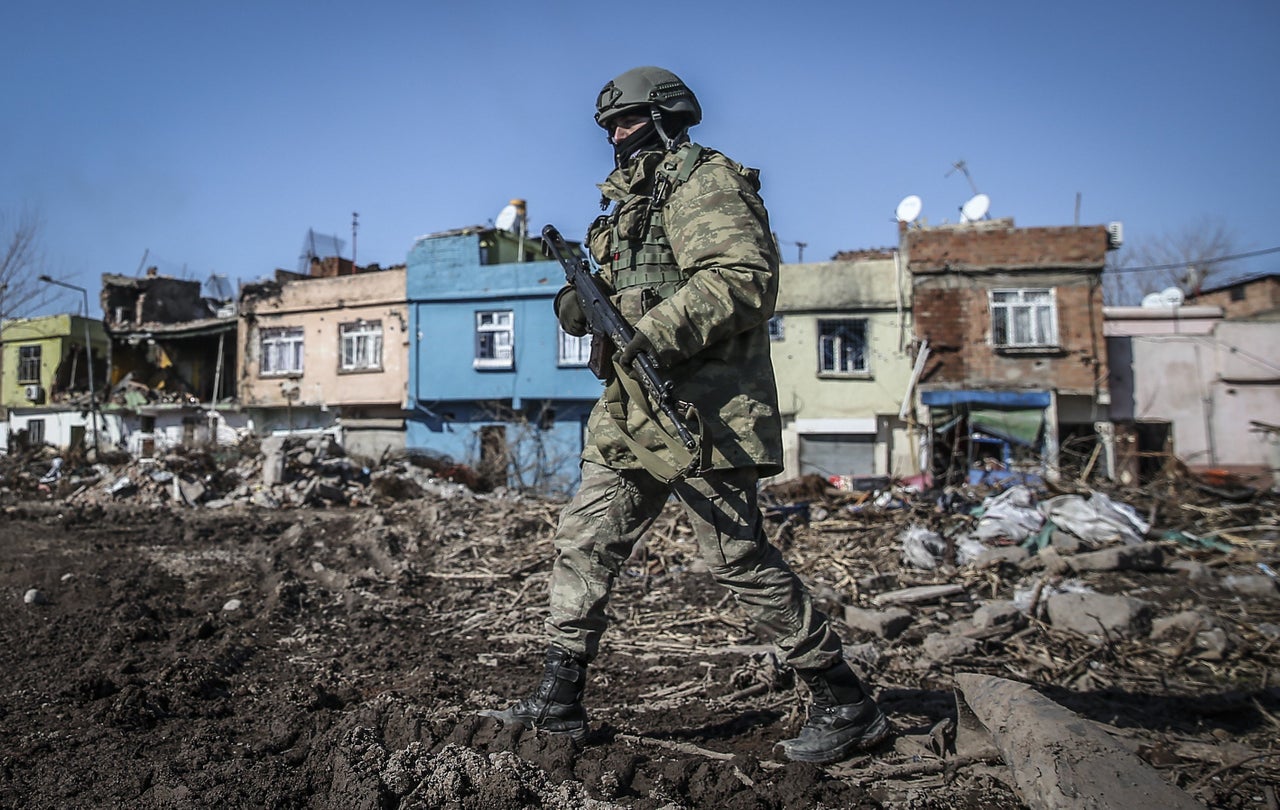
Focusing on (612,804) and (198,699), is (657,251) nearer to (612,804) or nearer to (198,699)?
(612,804)

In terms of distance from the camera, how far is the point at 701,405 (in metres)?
2.51

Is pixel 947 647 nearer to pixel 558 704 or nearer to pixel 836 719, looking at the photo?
pixel 836 719

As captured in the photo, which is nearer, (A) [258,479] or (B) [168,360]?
(A) [258,479]

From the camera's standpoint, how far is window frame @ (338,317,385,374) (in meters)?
22.4

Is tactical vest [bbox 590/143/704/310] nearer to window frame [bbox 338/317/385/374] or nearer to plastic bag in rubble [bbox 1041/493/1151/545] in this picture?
plastic bag in rubble [bbox 1041/493/1151/545]

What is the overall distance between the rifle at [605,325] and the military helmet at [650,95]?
489 mm

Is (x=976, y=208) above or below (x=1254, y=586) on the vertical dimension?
above

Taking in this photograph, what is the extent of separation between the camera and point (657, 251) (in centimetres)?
265

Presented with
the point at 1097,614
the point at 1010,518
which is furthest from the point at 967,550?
the point at 1097,614

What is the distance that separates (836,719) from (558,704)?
85 centimetres

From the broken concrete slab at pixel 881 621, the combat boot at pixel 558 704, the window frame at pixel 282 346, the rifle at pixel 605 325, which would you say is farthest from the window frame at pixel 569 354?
the combat boot at pixel 558 704

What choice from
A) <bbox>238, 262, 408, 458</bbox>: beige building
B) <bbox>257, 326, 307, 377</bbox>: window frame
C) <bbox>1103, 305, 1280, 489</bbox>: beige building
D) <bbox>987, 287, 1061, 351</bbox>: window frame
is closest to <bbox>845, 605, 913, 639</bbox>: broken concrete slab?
<bbox>987, 287, 1061, 351</bbox>: window frame

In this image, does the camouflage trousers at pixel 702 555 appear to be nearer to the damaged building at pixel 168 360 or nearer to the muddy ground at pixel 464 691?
the muddy ground at pixel 464 691

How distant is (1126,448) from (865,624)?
17362mm
